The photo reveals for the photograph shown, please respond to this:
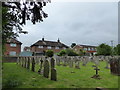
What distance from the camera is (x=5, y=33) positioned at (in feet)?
25.5

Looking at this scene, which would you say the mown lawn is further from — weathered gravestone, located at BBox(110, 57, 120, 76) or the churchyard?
weathered gravestone, located at BBox(110, 57, 120, 76)

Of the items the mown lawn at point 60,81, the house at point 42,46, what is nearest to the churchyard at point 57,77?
the mown lawn at point 60,81

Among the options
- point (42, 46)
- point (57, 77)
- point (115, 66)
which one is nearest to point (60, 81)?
point (57, 77)

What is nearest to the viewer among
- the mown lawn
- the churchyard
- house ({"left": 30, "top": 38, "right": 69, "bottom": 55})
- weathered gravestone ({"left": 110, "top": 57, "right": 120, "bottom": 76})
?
the mown lawn

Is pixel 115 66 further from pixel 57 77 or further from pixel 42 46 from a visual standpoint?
pixel 42 46

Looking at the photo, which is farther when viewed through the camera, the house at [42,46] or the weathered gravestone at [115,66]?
the house at [42,46]

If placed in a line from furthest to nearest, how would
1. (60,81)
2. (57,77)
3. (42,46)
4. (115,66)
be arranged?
(42,46)
(115,66)
(57,77)
(60,81)

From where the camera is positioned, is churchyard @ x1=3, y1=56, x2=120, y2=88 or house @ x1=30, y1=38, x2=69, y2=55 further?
house @ x1=30, y1=38, x2=69, y2=55

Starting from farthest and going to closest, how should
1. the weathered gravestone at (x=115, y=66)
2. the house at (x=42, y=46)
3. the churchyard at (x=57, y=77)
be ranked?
1. the house at (x=42, y=46)
2. the weathered gravestone at (x=115, y=66)
3. the churchyard at (x=57, y=77)

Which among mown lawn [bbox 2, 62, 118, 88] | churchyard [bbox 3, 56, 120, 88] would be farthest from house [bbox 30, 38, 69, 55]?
mown lawn [bbox 2, 62, 118, 88]

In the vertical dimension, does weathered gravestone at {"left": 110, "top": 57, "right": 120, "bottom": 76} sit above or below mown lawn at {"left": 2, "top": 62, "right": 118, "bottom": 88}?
above

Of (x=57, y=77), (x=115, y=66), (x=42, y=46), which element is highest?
(x=42, y=46)

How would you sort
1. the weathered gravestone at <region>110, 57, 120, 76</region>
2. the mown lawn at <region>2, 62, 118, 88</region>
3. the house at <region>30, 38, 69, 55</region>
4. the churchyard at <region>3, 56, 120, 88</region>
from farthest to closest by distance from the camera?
the house at <region>30, 38, 69, 55</region> < the weathered gravestone at <region>110, 57, 120, 76</region> < the churchyard at <region>3, 56, 120, 88</region> < the mown lawn at <region>2, 62, 118, 88</region>

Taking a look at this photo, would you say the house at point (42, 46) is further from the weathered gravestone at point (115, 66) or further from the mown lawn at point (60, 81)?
the mown lawn at point (60, 81)
